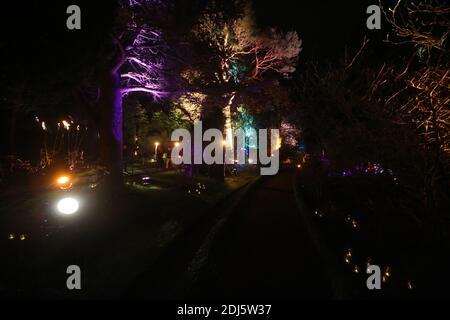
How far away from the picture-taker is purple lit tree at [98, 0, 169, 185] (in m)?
12.3

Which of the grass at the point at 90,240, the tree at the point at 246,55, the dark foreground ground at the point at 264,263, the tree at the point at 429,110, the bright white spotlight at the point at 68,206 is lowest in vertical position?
the dark foreground ground at the point at 264,263

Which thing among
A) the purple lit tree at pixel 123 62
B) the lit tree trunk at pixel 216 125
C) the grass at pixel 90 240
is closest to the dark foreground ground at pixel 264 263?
the grass at pixel 90 240

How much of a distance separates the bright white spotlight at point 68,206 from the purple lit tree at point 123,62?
2.58 m

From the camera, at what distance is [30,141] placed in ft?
67.6

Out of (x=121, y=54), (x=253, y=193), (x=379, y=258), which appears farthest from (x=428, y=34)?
(x=253, y=193)

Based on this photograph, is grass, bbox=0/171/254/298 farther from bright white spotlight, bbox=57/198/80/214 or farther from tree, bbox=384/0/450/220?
tree, bbox=384/0/450/220

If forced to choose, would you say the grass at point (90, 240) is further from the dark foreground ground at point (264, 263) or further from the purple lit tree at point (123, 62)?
the purple lit tree at point (123, 62)

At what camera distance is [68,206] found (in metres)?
9.70

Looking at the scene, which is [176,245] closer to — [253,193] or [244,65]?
[253,193]

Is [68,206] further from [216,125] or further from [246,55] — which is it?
[246,55]

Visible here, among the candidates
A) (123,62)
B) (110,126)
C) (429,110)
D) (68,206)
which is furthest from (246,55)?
(429,110)

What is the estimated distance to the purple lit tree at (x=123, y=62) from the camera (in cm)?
1229

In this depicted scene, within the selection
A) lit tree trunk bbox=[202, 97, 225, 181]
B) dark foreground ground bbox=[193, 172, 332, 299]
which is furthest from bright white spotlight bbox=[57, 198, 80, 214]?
lit tree trunk bbox=[202, 97, 225, 181]
